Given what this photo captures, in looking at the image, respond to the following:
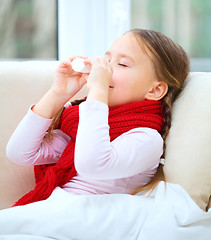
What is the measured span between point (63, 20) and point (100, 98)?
51.5 inches

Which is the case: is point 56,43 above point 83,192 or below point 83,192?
above

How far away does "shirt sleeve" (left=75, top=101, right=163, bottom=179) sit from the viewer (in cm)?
95

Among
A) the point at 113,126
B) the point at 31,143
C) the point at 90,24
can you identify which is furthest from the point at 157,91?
the point at 90,24

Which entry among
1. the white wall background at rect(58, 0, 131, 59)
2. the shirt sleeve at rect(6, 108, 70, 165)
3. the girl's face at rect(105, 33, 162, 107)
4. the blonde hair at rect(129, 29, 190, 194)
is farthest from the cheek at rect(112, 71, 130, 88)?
the white wall background at rect(58, 0, 131, 59)

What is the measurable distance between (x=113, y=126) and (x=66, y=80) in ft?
0.81

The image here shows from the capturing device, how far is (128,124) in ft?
3.56

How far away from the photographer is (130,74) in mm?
1128

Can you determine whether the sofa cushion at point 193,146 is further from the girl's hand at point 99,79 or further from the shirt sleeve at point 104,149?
the girl's hand at point 99,79

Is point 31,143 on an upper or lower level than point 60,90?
lower

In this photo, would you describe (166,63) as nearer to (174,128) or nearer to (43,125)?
(174,128)

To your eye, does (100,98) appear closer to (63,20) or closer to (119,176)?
(119,176)

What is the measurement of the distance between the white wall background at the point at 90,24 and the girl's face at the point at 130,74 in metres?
1.04

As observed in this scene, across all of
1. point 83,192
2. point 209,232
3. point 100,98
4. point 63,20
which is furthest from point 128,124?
point 63,20

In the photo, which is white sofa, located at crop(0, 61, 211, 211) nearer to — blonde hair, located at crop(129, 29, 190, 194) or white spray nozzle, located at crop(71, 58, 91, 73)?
blonde hair, located at crop(129, 29, 190, 194)
